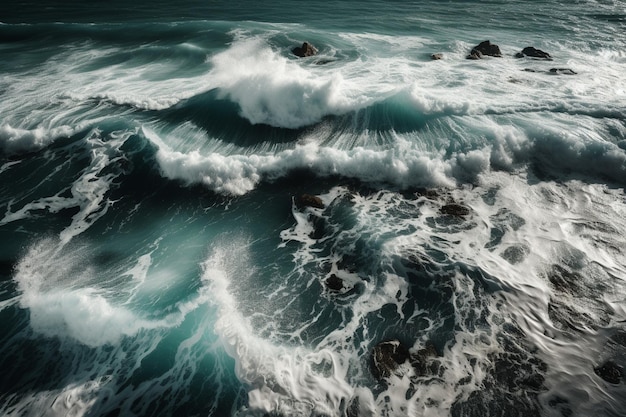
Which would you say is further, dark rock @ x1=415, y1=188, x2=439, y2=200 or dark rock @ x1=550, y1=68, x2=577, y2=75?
dark rock @ x1=550, y1=68, x2=577, y2=75

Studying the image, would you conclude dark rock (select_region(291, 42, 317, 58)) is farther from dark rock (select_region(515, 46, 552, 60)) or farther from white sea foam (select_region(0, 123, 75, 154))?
white sea foam (select_region(0, 123, 75, 154))

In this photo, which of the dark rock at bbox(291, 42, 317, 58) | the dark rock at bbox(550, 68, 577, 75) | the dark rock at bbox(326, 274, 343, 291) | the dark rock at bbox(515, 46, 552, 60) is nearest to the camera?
the dark rock at bbox(326, 274, 343, 291)

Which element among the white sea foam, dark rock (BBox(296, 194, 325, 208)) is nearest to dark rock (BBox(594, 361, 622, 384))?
dark rock (BBox(296, 194, 325, 208))

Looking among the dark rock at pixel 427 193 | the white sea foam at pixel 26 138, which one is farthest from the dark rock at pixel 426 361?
the white sea foam at pixel 26 138

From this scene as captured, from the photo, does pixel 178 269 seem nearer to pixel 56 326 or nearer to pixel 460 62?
pixel 56 326

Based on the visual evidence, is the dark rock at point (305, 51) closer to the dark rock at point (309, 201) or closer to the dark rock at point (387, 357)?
the dark rock at point (309, 201)

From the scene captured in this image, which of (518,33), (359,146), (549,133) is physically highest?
(518,33)

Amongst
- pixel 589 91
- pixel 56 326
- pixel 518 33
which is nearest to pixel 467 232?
pixel 56 326
